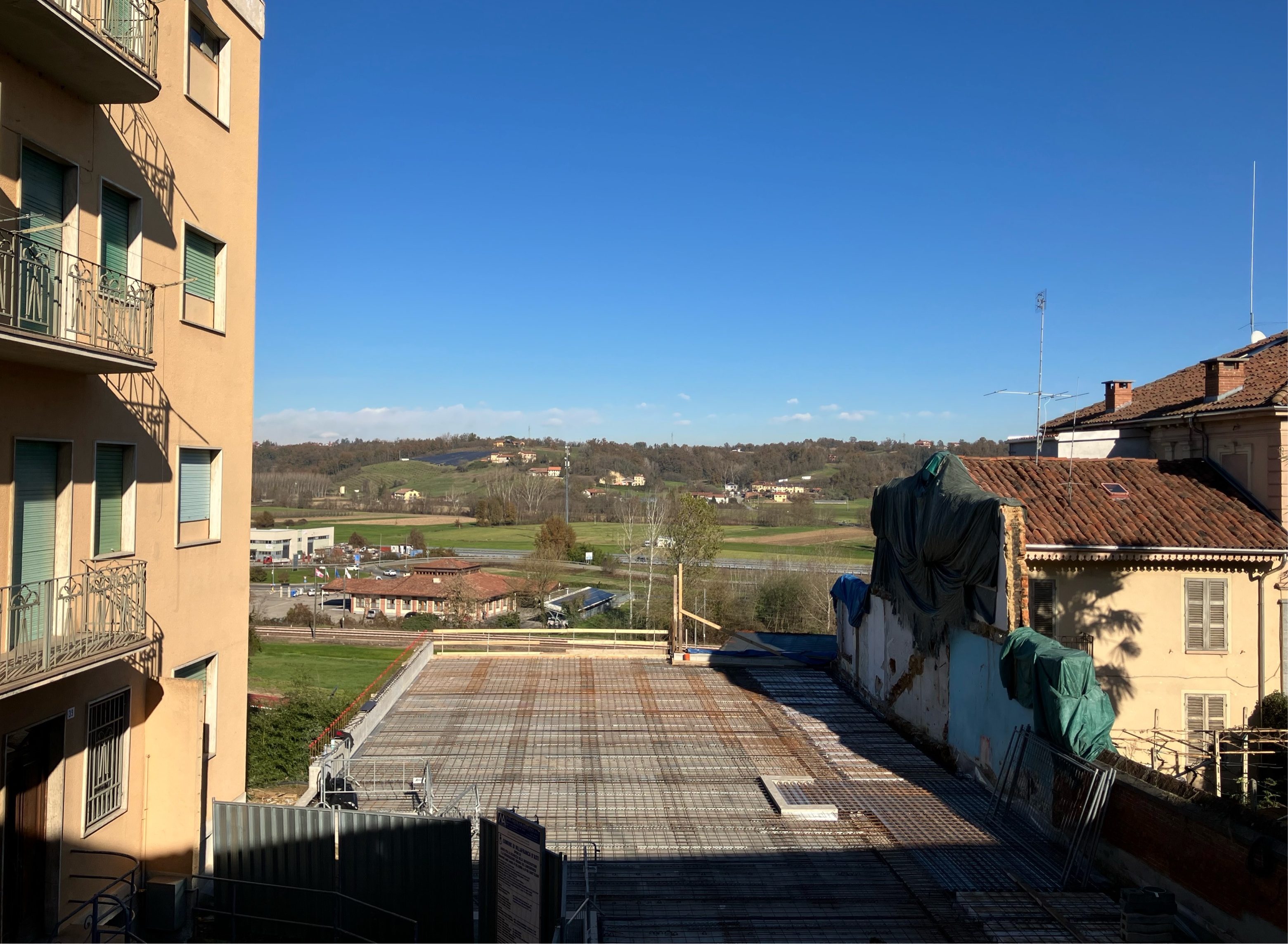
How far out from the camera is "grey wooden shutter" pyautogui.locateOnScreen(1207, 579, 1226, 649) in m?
16.0

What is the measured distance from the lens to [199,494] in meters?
11.6

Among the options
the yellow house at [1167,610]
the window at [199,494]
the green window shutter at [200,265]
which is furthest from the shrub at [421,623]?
the green window shutter at [200,265]

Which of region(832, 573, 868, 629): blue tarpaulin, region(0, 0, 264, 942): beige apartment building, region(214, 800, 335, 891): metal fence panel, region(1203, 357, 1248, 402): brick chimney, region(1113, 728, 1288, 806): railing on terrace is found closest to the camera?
region(0, 0, 264, 942): beige apartment building

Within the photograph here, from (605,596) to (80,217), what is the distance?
5312 cm

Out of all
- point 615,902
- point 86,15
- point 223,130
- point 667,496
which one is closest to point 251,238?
point 223,130

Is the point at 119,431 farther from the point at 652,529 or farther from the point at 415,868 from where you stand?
the point at 652,529

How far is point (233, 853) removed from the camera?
9.95 meters

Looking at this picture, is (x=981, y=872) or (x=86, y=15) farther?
(x=981, y=872)

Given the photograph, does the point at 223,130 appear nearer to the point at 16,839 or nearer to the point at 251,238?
the point at 251,238

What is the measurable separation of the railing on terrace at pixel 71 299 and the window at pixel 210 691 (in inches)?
173

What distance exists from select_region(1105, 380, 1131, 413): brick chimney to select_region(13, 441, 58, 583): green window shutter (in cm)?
2522

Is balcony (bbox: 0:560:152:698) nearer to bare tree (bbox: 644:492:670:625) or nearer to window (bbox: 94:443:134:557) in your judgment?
window (bbox: 94:443:134:557)

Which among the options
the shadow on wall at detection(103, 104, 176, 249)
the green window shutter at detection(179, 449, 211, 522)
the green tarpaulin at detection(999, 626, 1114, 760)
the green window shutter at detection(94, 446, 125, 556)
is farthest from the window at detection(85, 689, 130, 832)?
the green tarpaulin at detection(999, 626, 1114, 760)

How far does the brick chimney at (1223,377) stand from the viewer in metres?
19.5
